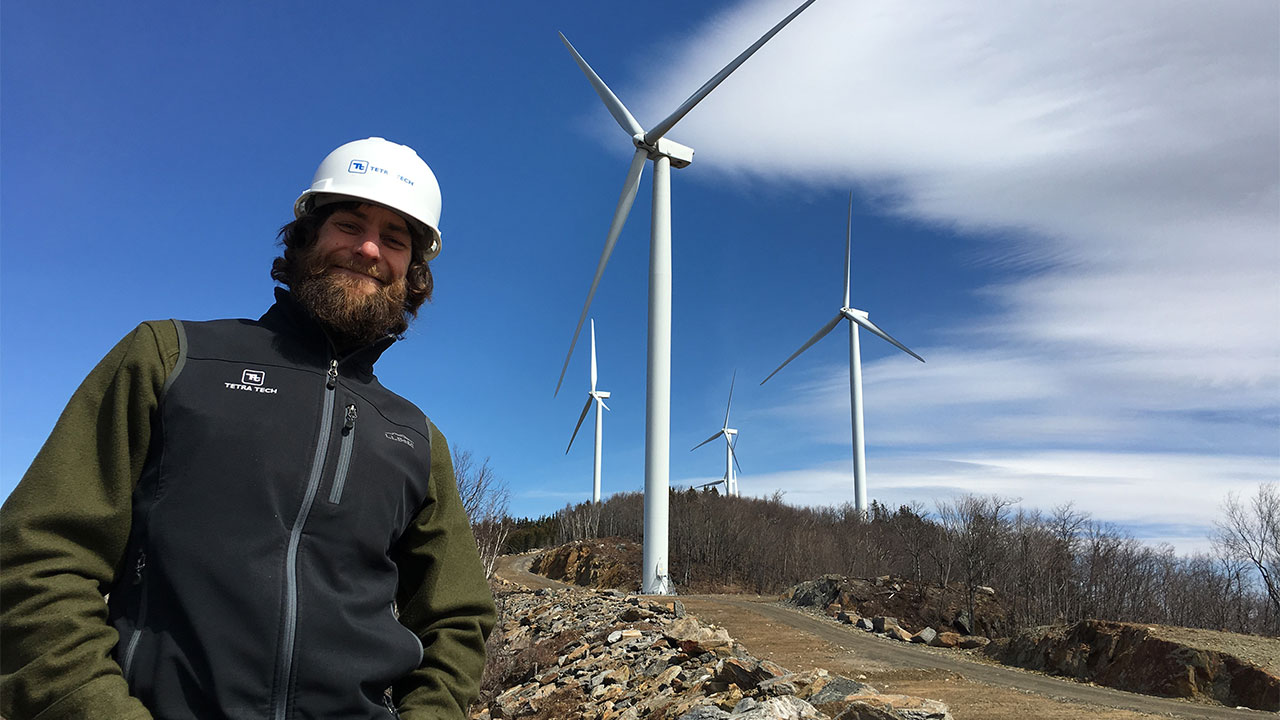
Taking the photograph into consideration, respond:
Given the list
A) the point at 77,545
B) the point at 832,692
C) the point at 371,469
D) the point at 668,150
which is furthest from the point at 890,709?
the point at 668,150

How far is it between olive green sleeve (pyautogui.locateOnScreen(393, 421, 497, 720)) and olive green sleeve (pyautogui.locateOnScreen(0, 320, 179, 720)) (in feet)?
2.55

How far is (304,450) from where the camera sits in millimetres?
2238

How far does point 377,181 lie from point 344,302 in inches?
19.2

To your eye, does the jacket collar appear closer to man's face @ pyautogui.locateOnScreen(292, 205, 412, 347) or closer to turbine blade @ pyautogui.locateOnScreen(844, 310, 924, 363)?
man's face @ pyautogui.locateOnScreen(292, 205, 412, 347)

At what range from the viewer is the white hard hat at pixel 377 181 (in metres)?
2.70

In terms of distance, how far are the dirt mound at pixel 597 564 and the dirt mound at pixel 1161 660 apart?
21135mm

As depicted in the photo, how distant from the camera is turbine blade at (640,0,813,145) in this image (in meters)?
20.1

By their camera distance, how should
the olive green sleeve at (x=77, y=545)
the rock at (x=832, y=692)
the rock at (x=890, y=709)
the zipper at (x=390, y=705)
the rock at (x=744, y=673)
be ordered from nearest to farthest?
the olive green sleeve at (x=77, y=545) < the zipper at (x=390, y=705) < the rock at (x=890, y=709) < the rock at (x=832, y=692) < the rock at (x=744, y=673)

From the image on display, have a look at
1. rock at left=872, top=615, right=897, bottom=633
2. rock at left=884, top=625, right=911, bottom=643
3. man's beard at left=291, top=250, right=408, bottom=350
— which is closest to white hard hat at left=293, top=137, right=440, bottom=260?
man's beard at left=291, top=250, right=408, bottom=350

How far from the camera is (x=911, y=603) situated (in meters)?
20.2

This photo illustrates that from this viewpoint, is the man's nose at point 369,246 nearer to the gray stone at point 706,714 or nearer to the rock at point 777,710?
the rock at point 777,710

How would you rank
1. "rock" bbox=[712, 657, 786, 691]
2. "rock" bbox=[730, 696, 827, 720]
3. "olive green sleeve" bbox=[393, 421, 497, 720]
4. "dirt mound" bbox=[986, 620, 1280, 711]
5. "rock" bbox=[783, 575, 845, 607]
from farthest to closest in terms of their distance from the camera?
"rock" bbox=[783, 575, 845, 607]
"dirt mound" bbox=[986, 620, 1280, 711]
"rock" bbox=[712, 657, 786, 691]
"rock" bbox=[730, 696, 827, 720]
"olive green sleeve" bbox=[393, 421, 497, 720]

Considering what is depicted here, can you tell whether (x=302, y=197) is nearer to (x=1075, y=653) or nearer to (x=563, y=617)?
(x=563, y=617)

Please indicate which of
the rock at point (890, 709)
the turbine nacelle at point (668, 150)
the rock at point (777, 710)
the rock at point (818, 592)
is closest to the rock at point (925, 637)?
the rock at point (818, 592)
